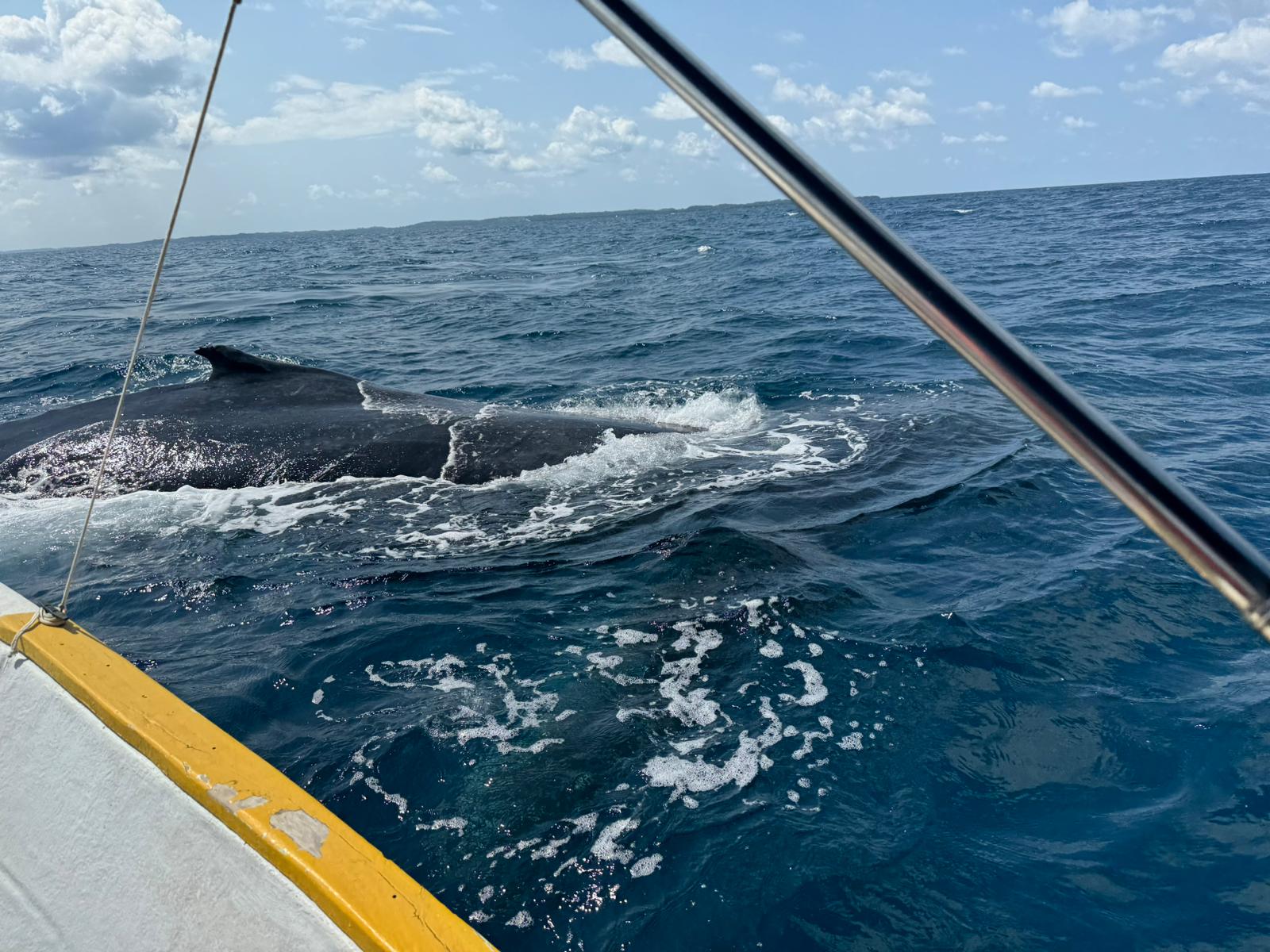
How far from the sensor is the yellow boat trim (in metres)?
2.08

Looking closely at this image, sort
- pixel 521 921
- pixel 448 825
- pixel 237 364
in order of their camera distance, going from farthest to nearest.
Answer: pixel 237 364
pixel 448 825
pixel 521 921

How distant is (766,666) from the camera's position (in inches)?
207

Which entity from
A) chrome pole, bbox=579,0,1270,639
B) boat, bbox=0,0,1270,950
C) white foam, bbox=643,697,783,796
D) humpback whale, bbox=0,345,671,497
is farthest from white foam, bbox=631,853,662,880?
humpback whale, bbox=0,345,671,497

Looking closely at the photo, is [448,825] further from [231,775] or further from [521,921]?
[231,775]

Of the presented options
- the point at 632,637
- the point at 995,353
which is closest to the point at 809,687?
the point at 632,637

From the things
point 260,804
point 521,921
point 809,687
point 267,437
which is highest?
point 260,804

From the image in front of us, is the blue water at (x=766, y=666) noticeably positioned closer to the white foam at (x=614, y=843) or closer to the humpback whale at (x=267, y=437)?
the white foam at (x=614, y=843)

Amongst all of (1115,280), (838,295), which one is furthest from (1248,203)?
(838,295)

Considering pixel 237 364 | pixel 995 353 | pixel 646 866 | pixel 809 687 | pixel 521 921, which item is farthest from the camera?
pixel 237 364

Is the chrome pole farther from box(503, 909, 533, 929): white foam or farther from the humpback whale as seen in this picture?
the humpback whale

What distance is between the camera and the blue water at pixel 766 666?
11.7 feet

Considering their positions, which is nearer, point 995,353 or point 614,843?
point 995,353

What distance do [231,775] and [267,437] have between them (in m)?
7.12

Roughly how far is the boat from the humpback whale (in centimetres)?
540
